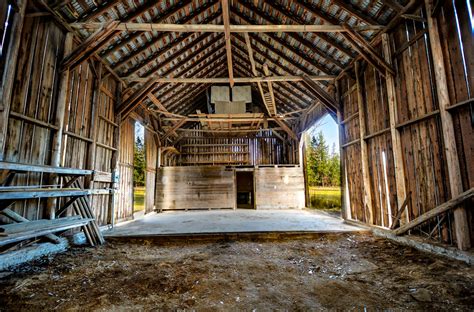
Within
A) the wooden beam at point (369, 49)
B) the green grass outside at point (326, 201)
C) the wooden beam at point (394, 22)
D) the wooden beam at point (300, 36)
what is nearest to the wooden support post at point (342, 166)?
the wooden beam at point (300, 36)

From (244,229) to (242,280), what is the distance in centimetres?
285

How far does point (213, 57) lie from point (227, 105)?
219 centimetres

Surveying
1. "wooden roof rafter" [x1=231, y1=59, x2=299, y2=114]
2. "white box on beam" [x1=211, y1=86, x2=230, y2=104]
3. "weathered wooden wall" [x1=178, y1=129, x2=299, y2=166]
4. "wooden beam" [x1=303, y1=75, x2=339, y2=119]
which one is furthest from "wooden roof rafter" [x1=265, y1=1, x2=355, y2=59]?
"weathered wooden wall" [x1=178, y1=129, x2=299, y2=166]

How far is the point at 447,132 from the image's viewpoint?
4.02 meters

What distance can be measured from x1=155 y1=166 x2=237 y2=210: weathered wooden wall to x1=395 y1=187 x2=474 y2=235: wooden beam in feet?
26.8

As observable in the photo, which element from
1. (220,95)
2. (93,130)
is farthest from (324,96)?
(93,130)

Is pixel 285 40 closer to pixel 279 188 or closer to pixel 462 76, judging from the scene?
pixel 462 76

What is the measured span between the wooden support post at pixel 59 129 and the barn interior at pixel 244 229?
0.09 ft

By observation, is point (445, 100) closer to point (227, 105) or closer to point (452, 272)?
point (452, 272)

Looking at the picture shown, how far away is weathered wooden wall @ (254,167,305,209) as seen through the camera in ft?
39.2

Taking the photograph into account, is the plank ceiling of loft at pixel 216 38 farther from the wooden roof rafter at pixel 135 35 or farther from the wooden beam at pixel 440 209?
the wooden beam at pixel 440 209

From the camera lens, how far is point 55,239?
175 inches

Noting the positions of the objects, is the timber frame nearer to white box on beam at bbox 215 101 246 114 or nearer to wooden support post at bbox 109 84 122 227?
wooden support post at bbox 109 84 122 227

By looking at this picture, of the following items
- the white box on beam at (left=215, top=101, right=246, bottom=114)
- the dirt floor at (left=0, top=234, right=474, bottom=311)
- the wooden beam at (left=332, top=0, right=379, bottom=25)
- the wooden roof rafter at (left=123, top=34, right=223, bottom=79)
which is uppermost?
the wooden roof rafter at (left=123, top=34, right=223, bottom=79)
